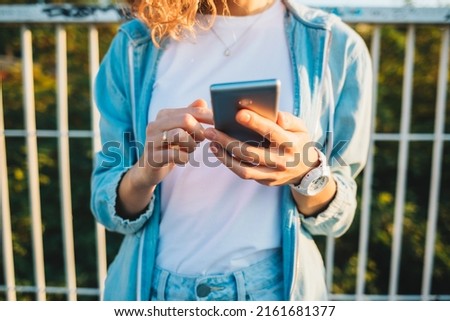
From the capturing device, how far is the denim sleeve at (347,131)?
3.66 feet

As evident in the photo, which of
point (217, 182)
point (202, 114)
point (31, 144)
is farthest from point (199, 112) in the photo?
point (31, 144)

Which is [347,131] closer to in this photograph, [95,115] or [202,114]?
[202,114]

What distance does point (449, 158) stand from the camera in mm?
2564

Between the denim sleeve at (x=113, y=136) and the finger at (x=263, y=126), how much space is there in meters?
0.38

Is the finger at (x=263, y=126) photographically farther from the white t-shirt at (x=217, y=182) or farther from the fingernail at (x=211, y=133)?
the white t-shirt at (x=217, y=182)

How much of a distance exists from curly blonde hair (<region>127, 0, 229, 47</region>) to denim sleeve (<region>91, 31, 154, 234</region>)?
9 centimetres

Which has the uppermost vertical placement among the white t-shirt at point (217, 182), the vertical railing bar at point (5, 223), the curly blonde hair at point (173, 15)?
the curly blonde hair at point (173, 15)

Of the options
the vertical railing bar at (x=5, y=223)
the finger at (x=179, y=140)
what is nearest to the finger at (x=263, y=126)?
the finger at (x=179, y=140)

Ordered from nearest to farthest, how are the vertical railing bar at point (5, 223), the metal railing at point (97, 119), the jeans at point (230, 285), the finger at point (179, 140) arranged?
the finger at point (179, 140) → the jeans at point (230, 285) → the metal railing at point (97, 119) → the vertical railing bar at point (5, 223)

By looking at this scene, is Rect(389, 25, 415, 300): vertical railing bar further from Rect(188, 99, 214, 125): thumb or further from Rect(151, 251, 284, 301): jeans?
Rect(188, 99, 214, 125): thumb

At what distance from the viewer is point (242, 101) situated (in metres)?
0.86
